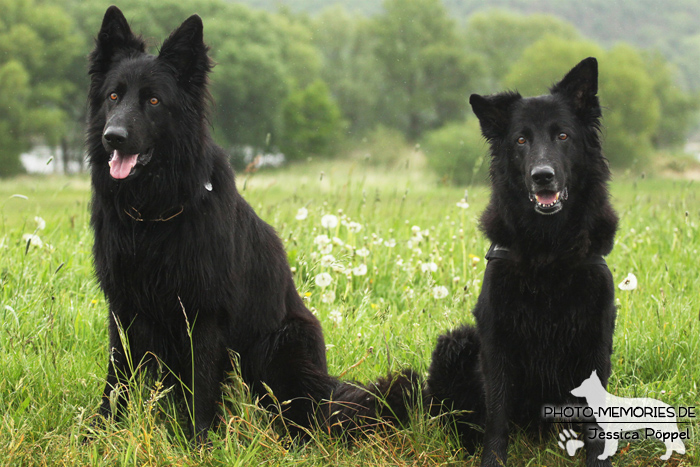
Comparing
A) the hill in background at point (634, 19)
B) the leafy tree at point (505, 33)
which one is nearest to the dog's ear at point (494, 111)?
the leafy tree at point (505, 33)

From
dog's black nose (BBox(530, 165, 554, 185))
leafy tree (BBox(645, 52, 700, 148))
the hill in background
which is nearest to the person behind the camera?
dog's black nose (BBox(530, 165, 554, 185))

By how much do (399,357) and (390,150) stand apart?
3278 cm

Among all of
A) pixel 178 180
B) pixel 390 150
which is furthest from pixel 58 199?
pixel 390 150

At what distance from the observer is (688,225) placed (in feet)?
19.1

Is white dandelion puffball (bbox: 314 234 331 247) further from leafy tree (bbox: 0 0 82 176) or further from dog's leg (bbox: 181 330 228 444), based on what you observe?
leafy tree (bbox: 0 0 82 176)

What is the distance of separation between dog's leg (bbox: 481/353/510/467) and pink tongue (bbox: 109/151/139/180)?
6.20 ft

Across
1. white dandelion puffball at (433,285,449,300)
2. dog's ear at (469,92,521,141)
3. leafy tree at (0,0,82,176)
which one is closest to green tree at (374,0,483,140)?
leafy tree at (0,0,82,176)

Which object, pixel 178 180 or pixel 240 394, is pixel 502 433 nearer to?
pixel 240 394

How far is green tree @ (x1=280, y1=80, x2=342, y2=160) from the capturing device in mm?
39062

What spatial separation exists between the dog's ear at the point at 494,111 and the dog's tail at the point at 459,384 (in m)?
1.05

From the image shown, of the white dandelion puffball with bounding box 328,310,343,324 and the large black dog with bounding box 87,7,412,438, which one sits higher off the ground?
the large black dog with bounding box 87,7,412,438

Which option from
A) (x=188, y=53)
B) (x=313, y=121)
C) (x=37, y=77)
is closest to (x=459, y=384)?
(x=188, y=53)

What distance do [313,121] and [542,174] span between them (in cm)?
3820

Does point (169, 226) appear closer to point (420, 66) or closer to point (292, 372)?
point (292, 372)
